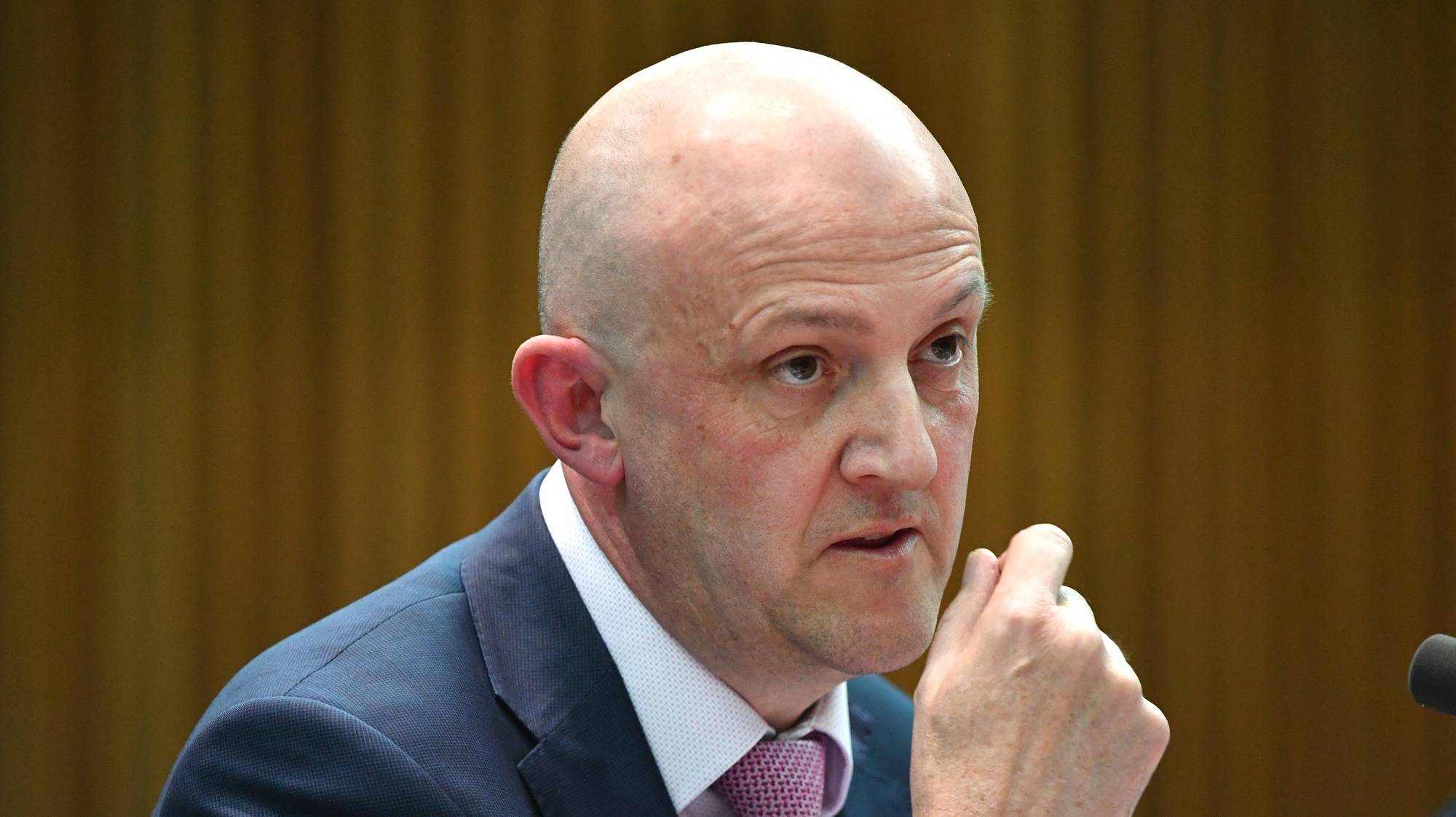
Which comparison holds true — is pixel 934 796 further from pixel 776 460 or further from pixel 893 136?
pixel 893 136

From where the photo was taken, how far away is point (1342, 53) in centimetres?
325

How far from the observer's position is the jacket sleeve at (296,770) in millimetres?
1346

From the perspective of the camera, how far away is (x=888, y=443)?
1411mm

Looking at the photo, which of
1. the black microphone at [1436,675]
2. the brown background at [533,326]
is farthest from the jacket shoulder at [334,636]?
the brown background at [533,326]

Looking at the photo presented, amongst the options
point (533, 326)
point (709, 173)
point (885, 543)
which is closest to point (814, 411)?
point (885, 543)

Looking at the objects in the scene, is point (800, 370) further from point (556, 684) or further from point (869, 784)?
point (869, 784)

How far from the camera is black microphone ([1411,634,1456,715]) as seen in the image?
1.20 metres

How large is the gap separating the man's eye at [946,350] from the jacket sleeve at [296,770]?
0.69 m

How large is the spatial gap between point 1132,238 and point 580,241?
205 cm

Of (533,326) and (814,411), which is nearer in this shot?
(814,411)

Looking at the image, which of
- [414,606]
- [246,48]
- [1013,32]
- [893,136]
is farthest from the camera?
[1013,32]

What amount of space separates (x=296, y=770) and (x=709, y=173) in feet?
2.42

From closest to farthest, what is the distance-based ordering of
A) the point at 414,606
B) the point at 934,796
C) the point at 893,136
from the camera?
1. the point at 934,796
2. the point at 893,136
3. the point at 414,606

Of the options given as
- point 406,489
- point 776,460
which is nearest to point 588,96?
point 406,489
